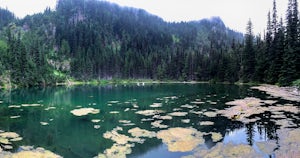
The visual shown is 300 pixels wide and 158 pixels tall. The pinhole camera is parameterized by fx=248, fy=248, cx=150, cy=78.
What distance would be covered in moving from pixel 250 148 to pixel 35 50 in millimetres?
117182

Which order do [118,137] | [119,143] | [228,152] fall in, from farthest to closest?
1. [118,137]
2. [119,143]
3. [228,152]

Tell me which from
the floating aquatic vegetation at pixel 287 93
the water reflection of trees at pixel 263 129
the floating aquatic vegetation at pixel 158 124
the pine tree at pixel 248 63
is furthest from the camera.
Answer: the pine tree at pixel 248 63

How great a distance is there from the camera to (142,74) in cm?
14850

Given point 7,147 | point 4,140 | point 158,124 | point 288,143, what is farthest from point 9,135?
point 288,143

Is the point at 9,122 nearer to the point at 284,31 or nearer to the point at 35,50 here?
the point at 284,31

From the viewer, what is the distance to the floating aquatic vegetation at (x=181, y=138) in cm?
1705

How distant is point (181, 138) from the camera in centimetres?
1895

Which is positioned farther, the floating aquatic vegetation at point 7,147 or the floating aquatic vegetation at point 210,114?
the floating aquatic vegetation at point 210,114

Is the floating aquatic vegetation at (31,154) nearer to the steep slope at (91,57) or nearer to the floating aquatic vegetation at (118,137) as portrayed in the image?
the floating aquatic vegetation at (118,137)

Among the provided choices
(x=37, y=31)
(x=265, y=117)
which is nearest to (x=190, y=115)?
(x=265, y=117)

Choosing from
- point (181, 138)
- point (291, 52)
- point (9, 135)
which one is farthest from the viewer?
point (291, 52)

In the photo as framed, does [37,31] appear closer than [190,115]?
No

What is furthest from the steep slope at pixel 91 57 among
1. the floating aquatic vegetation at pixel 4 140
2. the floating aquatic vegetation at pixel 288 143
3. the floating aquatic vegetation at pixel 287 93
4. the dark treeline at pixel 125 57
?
the floating aquatic vegetation at pixel 288 143

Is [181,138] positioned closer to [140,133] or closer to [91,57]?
[140,133]
